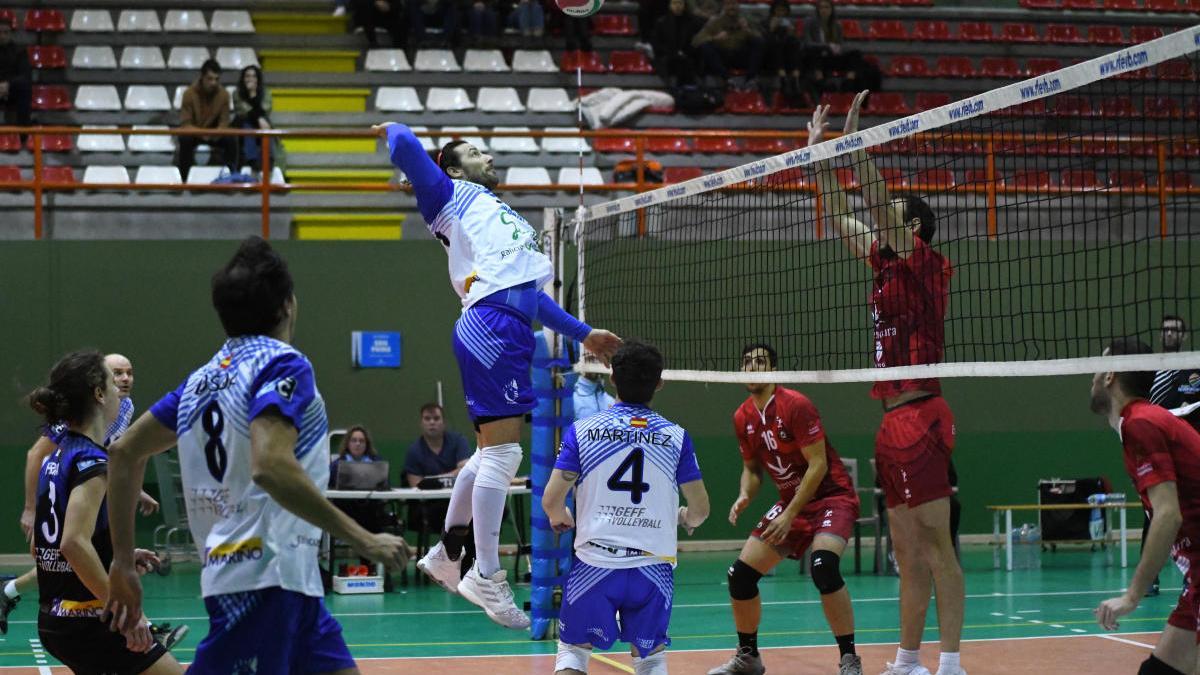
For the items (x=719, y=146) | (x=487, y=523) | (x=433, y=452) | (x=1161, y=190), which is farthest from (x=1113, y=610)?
(x=719, y=146)

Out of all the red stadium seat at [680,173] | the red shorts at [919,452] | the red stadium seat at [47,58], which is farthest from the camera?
the red stadium seat at [47,58]

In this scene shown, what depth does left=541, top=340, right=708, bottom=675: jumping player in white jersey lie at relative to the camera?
231 inches

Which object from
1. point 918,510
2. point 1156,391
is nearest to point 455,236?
point 918,510

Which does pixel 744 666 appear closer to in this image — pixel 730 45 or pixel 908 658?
pixel 908 658

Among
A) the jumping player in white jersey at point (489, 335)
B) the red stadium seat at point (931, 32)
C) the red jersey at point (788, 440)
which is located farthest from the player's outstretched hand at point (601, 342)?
the red stadium seat at point (931, 32)

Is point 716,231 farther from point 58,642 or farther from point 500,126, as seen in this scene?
point 58,642

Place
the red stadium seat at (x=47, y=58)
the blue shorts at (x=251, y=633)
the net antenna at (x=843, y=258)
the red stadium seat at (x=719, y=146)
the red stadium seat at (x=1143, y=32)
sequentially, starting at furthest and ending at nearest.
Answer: the red stadium seat at (x=1143, y=32)
the red stadium seat at (x=47, y=58)
the red stadium seat at (x=719, y=146)
the net antenna at (x=843, y=258)
the blue shorts at (x=251, y=633)

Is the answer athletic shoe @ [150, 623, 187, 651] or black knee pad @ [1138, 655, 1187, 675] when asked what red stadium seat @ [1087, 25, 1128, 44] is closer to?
athletic shoe @ [150, 623, 187, 651]

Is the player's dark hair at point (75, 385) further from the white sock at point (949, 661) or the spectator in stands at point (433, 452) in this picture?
the spectator in stands at point (433, 452)

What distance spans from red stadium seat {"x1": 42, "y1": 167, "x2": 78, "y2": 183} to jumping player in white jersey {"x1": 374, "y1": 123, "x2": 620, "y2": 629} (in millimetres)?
10990

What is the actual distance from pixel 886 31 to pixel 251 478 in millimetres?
19141

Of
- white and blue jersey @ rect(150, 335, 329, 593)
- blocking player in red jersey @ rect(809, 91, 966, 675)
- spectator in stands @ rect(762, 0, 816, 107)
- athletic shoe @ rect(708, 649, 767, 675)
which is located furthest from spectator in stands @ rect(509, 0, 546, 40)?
white and blue jersey @ rect(150, 335, 329, 593)

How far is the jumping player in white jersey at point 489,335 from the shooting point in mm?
6605

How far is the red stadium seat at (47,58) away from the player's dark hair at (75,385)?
14.4 m
